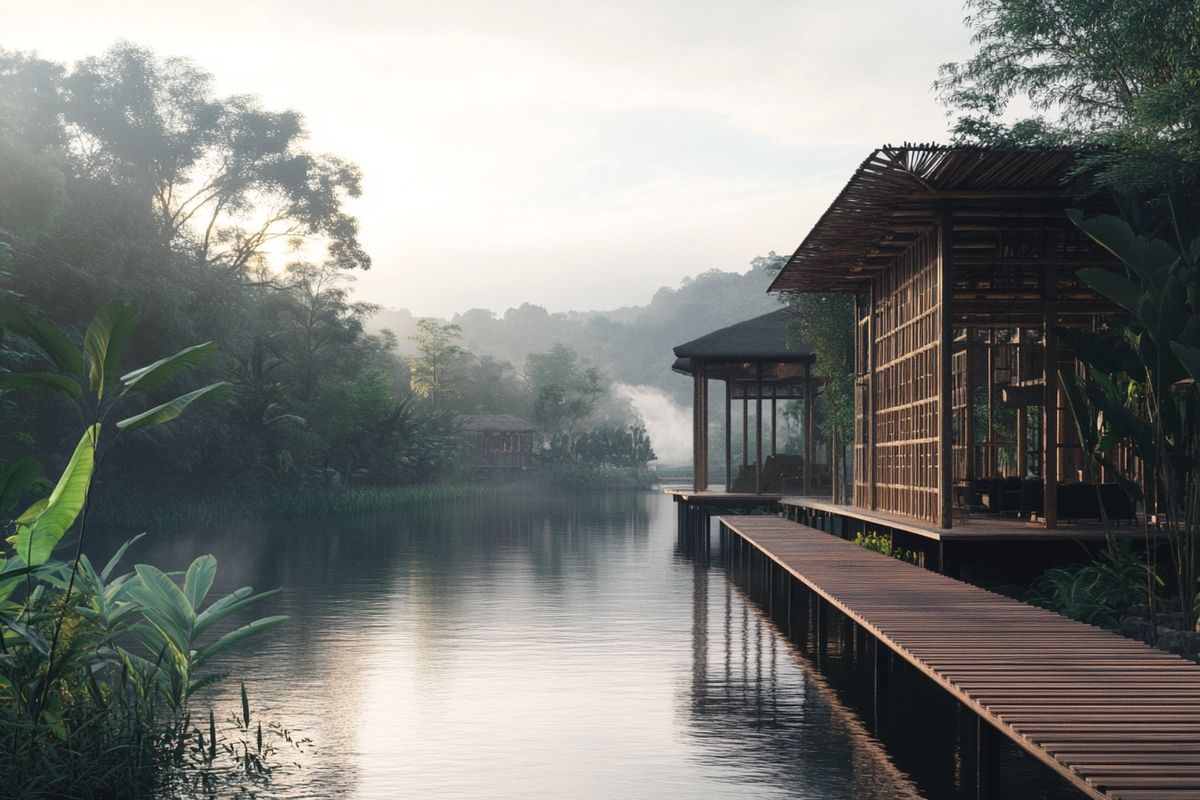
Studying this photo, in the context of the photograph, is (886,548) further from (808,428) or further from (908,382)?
(808,428)

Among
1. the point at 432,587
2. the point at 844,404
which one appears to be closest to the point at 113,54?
the point at 844,404

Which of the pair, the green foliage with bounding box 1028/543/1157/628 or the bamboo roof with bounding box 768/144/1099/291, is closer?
the green foliage with bounding box 1028/543/1157/628

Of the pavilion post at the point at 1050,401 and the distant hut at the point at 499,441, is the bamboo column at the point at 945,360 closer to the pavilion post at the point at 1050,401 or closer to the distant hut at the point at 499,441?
the pavilion post at the point at 1050,401

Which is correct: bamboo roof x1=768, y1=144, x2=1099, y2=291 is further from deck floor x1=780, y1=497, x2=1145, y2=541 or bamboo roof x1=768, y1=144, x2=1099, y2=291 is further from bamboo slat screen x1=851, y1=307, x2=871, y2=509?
bamboo slat screen x1=851, y1=307, x2=871, y2=509

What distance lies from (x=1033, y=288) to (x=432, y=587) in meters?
9.31

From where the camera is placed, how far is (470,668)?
42.6ft

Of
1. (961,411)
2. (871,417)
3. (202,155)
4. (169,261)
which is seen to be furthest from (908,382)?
(202,155)

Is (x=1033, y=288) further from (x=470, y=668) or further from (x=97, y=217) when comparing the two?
(x=97, y=217)

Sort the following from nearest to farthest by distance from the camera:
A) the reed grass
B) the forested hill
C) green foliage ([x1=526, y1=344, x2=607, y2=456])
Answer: the reed grass, green foliage ([x1=526, y1=344, x2=607, y2=456]), the forested hill

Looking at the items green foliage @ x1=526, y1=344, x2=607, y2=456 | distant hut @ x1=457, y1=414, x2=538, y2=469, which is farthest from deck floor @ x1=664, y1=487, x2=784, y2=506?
green foliage @ x1=526, y1=344, x2=607, y2=456

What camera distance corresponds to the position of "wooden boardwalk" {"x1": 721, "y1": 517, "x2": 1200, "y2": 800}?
20.0 feet

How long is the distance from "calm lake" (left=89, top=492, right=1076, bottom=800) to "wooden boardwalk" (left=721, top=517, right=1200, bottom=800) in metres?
0.67

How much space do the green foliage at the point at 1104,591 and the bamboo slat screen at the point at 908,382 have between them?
8.11ft

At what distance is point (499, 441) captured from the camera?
7775 centimetres
